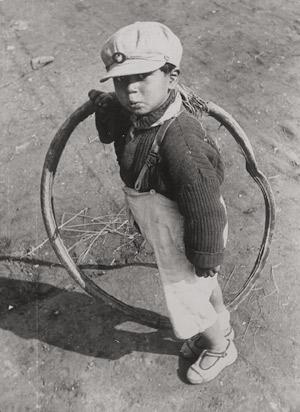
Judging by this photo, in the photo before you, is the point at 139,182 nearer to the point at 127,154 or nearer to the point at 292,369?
the point at 127,154

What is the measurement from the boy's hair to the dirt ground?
174cm

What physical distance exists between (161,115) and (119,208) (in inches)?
74.0

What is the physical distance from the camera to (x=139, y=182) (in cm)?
221

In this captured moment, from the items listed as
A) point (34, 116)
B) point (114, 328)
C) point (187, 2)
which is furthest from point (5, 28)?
point (114, 328)

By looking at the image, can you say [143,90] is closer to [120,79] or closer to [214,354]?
[120,79]

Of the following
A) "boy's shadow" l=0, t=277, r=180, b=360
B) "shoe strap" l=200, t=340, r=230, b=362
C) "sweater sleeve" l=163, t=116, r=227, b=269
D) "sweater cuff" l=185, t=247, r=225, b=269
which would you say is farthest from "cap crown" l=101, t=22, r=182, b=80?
"boy's shadow" l=0, t=277, r=180, b=360

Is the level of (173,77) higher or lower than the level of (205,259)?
higher

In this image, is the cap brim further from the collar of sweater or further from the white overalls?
the white overalls

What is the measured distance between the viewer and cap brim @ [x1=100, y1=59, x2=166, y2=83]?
1.99 m

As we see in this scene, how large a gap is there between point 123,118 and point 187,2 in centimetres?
414

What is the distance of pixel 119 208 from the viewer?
3939 mm

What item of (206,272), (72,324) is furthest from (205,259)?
(72,324)

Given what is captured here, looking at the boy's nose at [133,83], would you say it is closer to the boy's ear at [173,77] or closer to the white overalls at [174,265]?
the boy's ear at [173,77]

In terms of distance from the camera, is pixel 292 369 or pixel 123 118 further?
pixel 292 369
